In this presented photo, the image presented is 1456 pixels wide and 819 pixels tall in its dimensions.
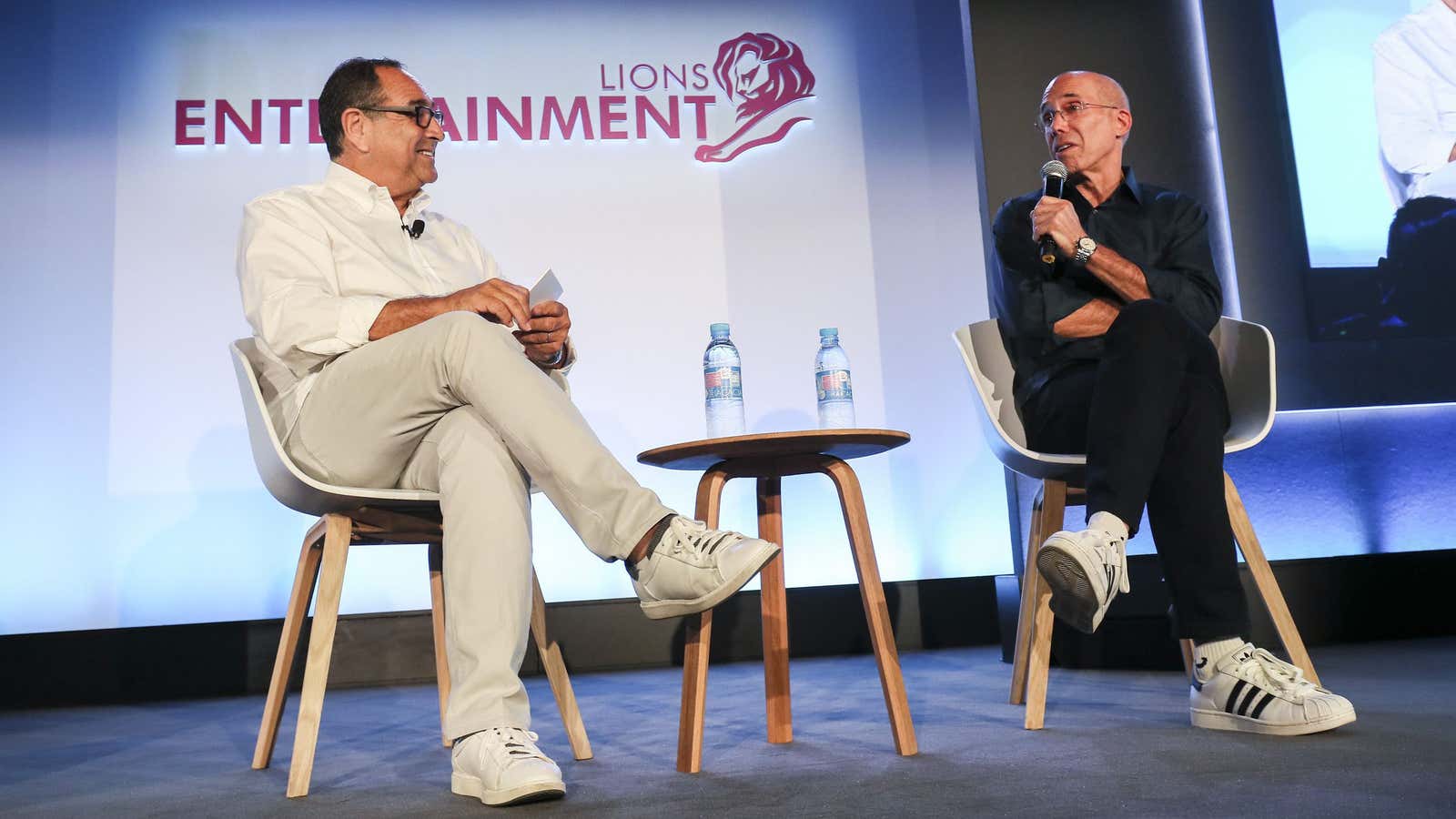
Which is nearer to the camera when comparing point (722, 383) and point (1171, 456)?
point (1171, 456)

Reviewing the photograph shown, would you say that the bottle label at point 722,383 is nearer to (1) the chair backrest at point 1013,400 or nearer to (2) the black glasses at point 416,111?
(1) the chair backrest at point 1013,400

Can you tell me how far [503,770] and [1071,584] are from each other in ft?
2.61

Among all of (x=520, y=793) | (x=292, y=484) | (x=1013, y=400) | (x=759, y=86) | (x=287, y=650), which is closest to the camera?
(x=520, y=793)

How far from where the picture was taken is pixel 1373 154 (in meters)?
3.62

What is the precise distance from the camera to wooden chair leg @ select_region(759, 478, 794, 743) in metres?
1.81

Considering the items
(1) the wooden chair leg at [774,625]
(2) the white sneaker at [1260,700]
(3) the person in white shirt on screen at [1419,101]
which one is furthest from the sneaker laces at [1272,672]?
(3) the person in white shirt on screen at [1419,101]

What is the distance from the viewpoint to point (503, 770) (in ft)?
4.54

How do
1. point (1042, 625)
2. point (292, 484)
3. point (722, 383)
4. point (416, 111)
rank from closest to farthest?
point (292, 484) → point (1042, 625) → point (722, 383) → point (416, 111)

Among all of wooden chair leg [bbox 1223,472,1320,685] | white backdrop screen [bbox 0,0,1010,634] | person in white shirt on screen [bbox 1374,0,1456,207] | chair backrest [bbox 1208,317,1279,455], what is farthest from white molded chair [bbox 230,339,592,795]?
person in white shirt on screen [bbox 1374,0,1456,207]

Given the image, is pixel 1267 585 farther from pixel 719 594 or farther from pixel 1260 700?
pixel 719 594

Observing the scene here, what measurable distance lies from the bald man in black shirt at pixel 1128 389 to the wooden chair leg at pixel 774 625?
480mm

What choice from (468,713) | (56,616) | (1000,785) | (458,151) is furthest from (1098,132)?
(56,616)

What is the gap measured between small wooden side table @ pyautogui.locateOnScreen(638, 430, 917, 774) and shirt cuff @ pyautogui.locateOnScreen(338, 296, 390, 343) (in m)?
0.48

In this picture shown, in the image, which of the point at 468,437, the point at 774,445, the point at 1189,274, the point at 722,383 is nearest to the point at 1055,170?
the point at 1189,274
